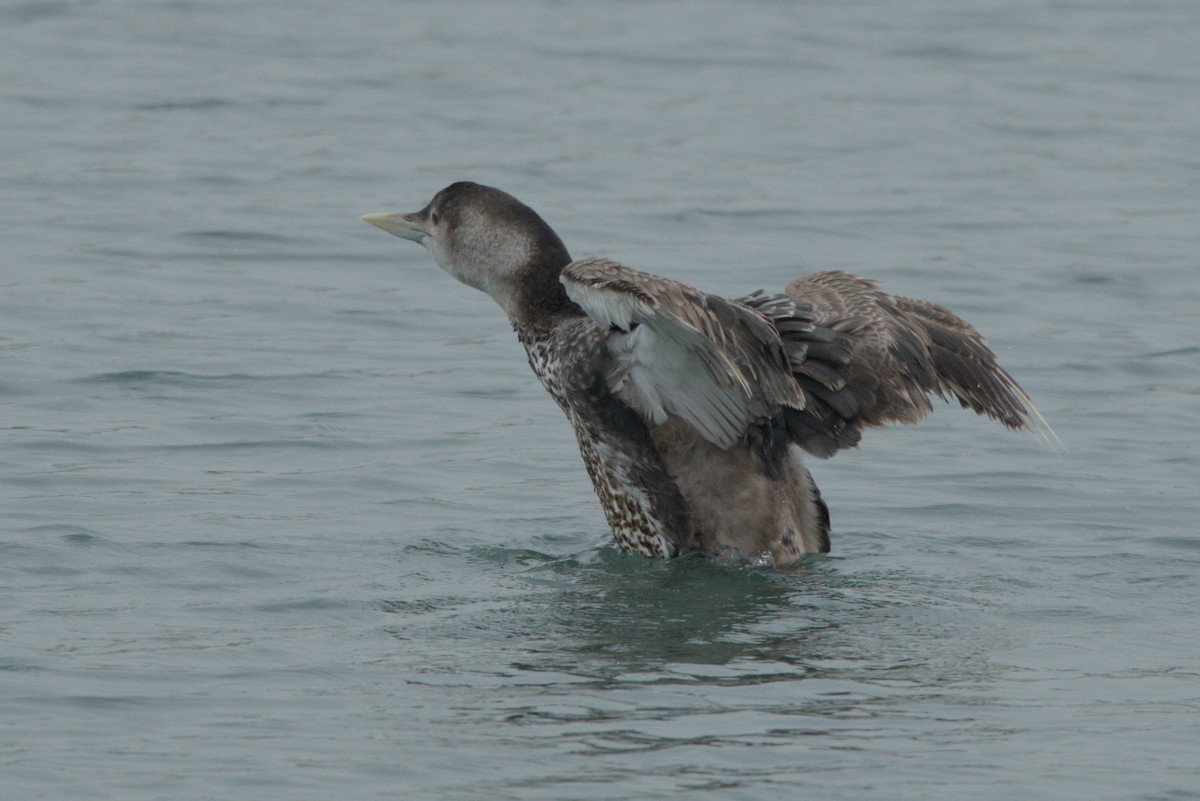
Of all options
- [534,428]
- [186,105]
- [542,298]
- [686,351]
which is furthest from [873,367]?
[186,105]

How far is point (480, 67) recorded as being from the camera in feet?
58.3

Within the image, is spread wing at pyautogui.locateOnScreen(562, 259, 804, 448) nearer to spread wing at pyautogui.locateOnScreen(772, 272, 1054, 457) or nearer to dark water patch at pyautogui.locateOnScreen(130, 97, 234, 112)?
spread wing at pyautogui.locateOnScreen(772, 272, 1054, 457)

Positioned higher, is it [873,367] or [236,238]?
[236,238]

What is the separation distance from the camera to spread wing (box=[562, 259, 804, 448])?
641 cm

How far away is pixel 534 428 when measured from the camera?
31.9ft

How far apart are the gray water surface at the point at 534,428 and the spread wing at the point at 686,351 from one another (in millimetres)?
611

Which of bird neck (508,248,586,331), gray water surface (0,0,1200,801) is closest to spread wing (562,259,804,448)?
bird neck (508,248,586,331)

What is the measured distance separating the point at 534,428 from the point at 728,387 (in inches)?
115

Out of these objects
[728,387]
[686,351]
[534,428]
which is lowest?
[534,428]

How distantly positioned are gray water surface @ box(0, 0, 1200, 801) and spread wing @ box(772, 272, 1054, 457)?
56cm

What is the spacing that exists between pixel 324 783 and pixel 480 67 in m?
13.1

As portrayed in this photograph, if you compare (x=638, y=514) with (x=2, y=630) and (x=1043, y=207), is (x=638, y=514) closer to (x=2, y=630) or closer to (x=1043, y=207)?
(x=2, y=630)

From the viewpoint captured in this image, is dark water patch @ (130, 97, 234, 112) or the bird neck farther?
dark water patch @ (130, 97, 234, 112)

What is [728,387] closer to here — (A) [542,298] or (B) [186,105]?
(A) [542,298]
